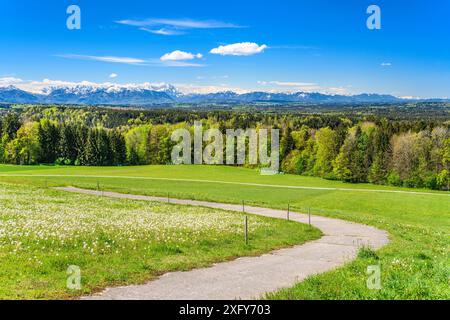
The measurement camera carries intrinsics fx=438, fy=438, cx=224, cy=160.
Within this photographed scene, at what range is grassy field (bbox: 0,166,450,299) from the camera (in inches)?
486

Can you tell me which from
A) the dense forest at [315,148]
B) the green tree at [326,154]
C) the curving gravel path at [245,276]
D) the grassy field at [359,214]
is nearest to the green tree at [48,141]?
the dense forest at [315,148]

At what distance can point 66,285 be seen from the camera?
13.0 metres

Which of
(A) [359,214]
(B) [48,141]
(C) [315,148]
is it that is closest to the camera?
(A) [359,214]

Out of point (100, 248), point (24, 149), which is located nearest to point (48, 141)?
point (24, 149)

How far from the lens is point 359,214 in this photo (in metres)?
52.8

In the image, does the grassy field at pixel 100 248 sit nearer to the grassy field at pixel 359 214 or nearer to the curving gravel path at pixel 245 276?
the curving gravel path at pixel 245 276

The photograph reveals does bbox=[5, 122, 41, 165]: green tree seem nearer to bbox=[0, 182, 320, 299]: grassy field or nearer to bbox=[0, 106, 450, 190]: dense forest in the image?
bbox=[0, 106, 450, 190]: dense forest

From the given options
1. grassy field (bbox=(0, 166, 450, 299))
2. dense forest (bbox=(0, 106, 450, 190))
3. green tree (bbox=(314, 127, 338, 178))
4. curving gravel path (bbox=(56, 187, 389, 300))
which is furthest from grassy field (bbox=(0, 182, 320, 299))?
green tree (bbox=(314, 127, 338, 178))

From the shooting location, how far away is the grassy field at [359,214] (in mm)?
12344

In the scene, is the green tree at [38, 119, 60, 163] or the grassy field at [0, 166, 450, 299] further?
the green tree at [38, 119, 60, 163]

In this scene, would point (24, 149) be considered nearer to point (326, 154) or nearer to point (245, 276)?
point (326, 154)

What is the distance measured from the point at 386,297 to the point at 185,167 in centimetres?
11924

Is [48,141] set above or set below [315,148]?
above
